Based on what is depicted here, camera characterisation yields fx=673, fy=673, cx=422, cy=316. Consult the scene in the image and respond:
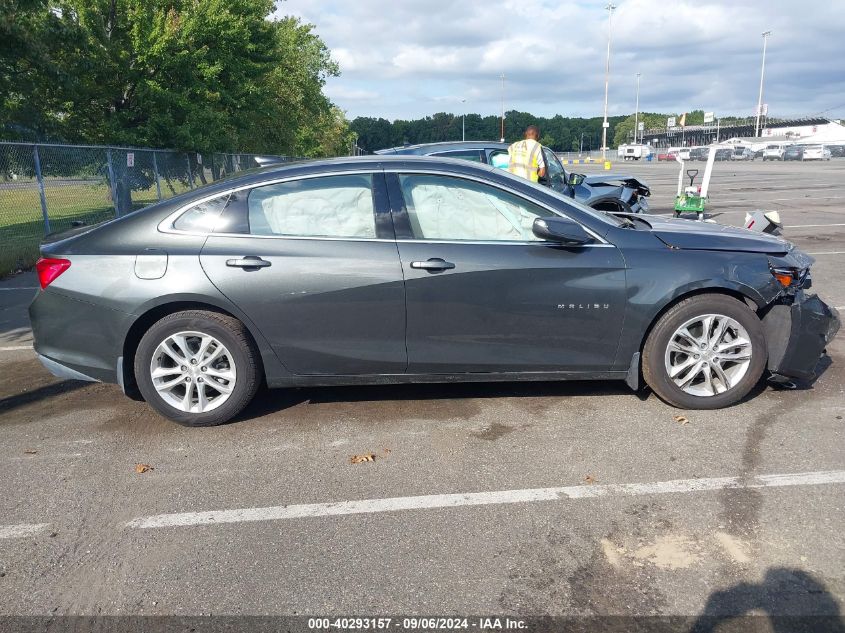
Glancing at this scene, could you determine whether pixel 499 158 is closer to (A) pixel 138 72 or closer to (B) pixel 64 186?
(B) pixel 64 186

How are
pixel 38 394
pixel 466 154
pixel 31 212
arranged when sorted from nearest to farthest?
pixel 38 394, pixel 466 154, pixel 31 212

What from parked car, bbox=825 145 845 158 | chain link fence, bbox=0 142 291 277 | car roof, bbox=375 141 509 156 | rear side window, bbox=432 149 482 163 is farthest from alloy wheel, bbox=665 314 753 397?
parked car, bbox=825 145 845 158

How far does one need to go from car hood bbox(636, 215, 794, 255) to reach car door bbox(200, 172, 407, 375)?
5.89 ft

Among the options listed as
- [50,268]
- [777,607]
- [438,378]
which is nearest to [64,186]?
[50,268]

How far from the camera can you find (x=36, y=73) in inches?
564

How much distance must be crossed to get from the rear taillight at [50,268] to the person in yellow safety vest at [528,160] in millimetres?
5993

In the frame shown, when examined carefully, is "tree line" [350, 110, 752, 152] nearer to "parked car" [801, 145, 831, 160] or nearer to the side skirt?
"parked car" [801, 145, 831, 160]

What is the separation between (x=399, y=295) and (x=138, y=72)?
1671 centimetres

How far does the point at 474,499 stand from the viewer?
335 centimetres

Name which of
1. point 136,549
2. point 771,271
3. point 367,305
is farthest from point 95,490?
point 771,271

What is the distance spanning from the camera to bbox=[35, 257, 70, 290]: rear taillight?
14.0 ft

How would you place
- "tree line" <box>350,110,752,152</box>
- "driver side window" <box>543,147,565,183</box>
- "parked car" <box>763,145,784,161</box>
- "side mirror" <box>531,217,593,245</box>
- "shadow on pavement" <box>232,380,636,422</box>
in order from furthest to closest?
1. "tree line" <box>350,110,752,152</box>
2. "parked car" <box>763,145,784,161</box>
3. "driver side window" <box>543,147,565,183</box>
4. "shadow on pavement" <box>232,380,636,422</box>
5. "side mirror" <box>531,217,593,245</box>

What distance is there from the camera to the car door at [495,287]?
13.6 feet

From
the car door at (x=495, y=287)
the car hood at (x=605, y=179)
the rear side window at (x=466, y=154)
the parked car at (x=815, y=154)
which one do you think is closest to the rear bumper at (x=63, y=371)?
the car door at (x=495, y=287)
